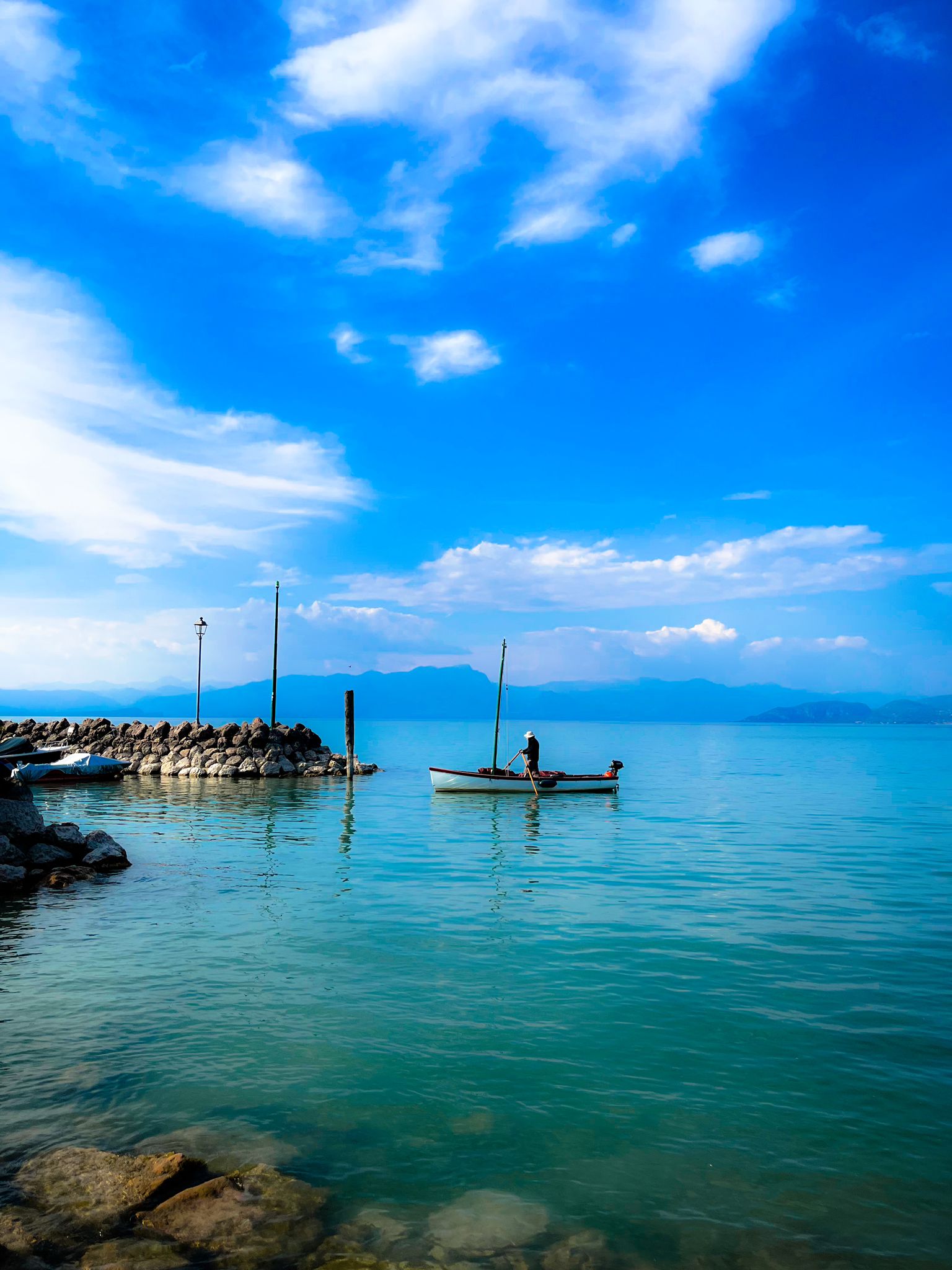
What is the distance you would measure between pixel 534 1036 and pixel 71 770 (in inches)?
1845

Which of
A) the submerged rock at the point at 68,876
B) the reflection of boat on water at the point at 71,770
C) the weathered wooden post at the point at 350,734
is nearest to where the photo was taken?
the submerged rock at the point at 68,876

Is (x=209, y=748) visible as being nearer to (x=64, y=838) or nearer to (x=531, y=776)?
(x=531, y=776)

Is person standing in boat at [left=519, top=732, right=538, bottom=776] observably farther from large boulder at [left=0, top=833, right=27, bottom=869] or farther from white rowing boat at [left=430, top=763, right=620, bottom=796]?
large boulder at [left=0, top=833, right=27, bottom=869]

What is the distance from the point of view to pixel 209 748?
56562mm

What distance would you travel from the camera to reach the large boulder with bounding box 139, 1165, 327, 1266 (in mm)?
6176

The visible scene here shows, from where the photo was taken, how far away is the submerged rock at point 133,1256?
589cm

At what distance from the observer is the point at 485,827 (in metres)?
32.0

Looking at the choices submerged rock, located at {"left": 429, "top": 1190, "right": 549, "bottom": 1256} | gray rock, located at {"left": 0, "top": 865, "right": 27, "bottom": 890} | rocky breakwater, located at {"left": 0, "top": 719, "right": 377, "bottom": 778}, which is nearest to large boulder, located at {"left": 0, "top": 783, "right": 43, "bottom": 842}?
gray rock, located at {"left": 0, "top": 865, "right": 27, "bottom": 890}

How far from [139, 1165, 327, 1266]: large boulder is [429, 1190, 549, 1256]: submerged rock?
3.17 feet

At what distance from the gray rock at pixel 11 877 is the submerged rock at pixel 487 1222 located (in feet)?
50.6

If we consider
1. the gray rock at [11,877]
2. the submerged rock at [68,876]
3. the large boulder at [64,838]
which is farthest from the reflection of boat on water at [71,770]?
the gray rock at [11,877]

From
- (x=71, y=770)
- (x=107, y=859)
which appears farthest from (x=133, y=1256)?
(x=71, y=770)

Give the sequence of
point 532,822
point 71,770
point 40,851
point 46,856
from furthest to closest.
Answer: point 71,770 < point 532,822 < point 40,851 < point 46,856

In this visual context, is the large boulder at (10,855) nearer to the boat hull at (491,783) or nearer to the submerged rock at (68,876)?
the submerged rock at (68,876)
